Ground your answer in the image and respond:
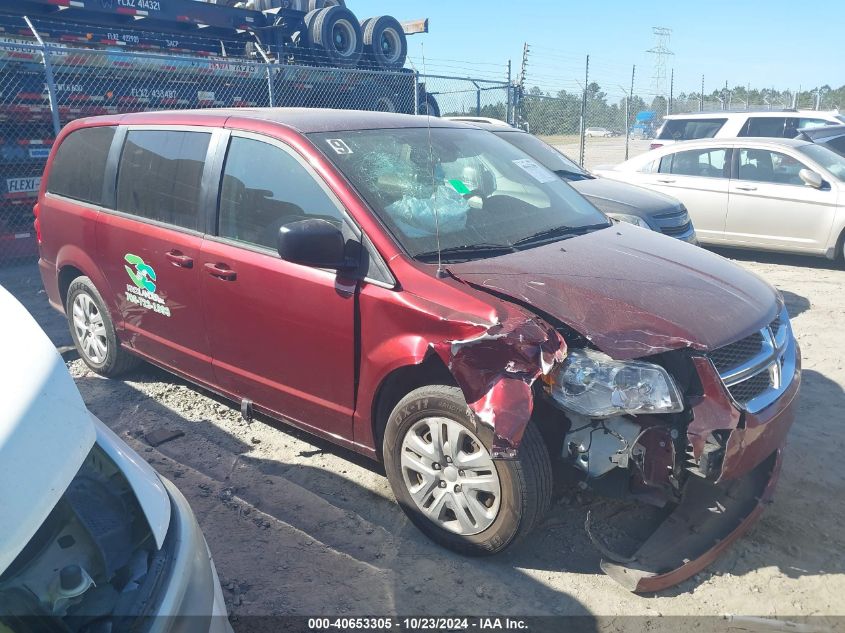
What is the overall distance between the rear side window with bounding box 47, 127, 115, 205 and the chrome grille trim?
152 inches

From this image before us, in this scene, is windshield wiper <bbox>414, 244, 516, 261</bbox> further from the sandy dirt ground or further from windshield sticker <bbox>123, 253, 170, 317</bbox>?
windshield sticker <bbox>123, 253, 170, 317</bbox>

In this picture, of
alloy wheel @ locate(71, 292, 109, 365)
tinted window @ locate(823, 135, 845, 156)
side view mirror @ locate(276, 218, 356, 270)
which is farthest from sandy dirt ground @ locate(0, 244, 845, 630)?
tinted window @ locate(823, 135, 845, 156)

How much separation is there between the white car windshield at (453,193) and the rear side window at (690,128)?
8.63 meters

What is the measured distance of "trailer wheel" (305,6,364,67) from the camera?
37.3 ft

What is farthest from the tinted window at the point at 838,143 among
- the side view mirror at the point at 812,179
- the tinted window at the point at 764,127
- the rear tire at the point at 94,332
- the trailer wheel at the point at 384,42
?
the rear tire at the point at 94,332

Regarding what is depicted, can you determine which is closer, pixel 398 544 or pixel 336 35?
pixel 398 544

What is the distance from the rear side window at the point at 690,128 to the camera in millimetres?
11609

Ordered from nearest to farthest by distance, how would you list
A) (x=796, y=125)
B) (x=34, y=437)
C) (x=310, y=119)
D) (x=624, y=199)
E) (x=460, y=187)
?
(x=34, y=437)
(x=460, y=187)
(x=310, y=119)
(x=624, y=199)
(x=796, y=125)

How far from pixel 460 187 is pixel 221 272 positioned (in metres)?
1.33

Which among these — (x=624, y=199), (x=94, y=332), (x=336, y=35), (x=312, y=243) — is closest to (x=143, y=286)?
(x=94, y=332)

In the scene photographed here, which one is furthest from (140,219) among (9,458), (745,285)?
(745,285)

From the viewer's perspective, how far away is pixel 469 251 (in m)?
3.23

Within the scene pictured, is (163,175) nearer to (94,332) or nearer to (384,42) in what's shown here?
(94,332)

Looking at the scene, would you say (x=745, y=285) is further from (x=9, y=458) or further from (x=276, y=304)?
(x=9, y=458)
